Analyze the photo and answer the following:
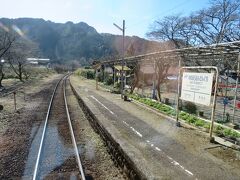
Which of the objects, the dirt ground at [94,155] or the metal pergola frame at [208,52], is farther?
the metal pergola frame at [208,52]

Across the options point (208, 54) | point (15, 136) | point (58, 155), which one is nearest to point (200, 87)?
point (208, 54)

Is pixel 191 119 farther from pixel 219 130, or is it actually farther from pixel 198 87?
pixel 198 87

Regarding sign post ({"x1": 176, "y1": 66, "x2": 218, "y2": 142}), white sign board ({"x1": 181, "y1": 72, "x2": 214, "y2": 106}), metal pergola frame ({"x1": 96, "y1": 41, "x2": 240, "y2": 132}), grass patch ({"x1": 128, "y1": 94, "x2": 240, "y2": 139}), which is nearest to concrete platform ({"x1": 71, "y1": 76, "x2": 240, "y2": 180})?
grass patch ({"x1": 128, "y1": 94, "x2": 240, "y2": 139})

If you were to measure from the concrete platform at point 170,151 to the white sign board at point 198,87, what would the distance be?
4.62 ft

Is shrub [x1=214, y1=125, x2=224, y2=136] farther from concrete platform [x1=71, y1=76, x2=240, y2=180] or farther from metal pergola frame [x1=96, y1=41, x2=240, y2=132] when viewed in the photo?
metal pergola frame [x1=96, y1=41, x2=240, y2=132]

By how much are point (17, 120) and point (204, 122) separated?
9.95m

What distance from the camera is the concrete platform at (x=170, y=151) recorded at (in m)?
7.20

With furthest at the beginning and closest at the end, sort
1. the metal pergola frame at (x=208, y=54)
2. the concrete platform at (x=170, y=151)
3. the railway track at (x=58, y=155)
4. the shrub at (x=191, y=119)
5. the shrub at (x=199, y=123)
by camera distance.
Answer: the shrub at (x=191, y=119) < the shrub at (x=199, y=123) < the metal pergola frame at (x=208, y=54) < the railway track at (x=58, y=155) < the concrete platform at (x=170, y=151)

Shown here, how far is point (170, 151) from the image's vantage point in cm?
884

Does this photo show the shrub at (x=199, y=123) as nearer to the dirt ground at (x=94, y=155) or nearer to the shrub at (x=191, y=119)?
the shrub at (x=191, y=119)

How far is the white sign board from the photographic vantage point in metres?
10.1

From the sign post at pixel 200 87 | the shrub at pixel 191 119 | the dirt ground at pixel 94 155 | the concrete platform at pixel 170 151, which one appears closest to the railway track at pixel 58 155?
the dirt ground at pixel 94 155

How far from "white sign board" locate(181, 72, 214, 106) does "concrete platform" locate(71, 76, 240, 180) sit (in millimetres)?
1409

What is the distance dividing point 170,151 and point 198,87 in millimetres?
3094
